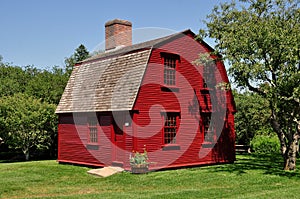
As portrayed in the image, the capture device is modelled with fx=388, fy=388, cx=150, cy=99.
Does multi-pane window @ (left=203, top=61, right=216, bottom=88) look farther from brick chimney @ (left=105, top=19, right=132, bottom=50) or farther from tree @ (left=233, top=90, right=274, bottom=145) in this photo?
tree @ (left=233, top=90, right=274, bottom=145)

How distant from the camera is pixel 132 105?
1758 cm

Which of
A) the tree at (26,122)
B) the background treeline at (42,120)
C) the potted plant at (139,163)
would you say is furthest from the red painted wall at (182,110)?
the tree at (26,122)

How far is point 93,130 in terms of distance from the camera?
2019 cm

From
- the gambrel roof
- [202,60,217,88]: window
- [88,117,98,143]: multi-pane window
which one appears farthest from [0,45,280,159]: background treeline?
[88,117,98,143]: multi-pane window

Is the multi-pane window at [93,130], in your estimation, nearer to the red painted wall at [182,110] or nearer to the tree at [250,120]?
the red painted wall at [182,110]

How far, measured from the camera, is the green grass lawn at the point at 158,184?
41.9ft

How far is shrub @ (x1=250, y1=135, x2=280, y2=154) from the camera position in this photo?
99.2 ft

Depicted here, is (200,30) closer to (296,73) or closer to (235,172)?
(296,73)

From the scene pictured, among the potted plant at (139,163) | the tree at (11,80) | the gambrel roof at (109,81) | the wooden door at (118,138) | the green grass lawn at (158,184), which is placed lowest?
the green grass lawn at (158,184)

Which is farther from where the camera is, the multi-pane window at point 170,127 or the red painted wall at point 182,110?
the multi-pane window at point 170,127

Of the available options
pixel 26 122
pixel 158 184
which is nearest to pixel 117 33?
pixel 26 122

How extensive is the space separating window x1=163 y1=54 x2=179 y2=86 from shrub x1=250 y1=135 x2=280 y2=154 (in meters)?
13.9

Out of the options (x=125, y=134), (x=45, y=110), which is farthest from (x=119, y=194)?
(x=45, y=110)

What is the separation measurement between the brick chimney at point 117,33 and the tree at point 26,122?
22.0 feet
